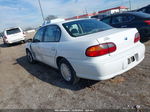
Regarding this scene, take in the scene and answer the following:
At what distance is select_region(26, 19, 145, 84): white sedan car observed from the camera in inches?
102

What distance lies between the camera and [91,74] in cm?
274

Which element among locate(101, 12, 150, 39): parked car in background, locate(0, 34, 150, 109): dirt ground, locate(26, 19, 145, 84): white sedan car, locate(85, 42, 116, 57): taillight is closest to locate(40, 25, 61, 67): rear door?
locate(26, 19, 145, 84): white sedan car

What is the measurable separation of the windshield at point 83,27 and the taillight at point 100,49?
73 centimetres

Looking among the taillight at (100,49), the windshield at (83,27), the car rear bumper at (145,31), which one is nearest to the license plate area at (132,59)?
the taillight at (100,49)

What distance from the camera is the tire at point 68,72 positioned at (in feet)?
10.5

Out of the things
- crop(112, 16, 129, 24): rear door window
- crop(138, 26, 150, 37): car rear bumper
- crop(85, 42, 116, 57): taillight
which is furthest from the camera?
crop(112, 16, 129, 24): rear door window

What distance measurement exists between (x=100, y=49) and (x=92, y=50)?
6.0 inches

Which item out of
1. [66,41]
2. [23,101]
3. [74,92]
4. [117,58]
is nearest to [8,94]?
[23,101]

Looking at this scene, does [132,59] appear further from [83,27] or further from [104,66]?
[83,27]

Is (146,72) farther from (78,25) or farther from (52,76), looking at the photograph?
(52,76)

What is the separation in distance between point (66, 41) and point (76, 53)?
1.57 ft

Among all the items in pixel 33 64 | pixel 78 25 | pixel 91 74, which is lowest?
pixel 33 64

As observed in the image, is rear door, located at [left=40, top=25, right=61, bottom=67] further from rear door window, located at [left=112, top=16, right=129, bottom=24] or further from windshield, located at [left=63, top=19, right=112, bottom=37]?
rear door window, located at [left=112, top=16, right=129, bottom=24]

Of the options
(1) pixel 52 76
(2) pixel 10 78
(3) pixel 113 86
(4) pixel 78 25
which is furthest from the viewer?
(2) pixel 10 78
